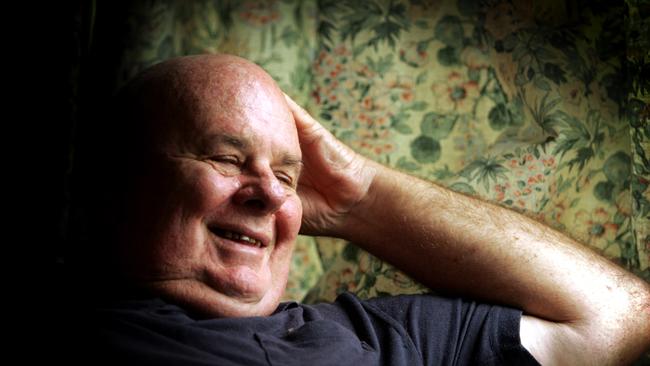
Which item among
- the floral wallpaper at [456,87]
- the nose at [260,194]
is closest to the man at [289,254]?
the nose at [260,194]

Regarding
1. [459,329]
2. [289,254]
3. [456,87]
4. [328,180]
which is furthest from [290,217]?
[456,87]

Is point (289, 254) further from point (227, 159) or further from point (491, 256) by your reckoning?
point (491, 256)

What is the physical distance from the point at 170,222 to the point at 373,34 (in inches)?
45.1

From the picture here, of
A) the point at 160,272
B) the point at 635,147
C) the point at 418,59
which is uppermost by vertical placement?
the point at 418,59

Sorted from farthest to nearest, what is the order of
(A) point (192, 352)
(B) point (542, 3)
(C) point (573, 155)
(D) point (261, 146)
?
(B) point (542, 3), (C) point (573, 155), (D) point (261, 146), (A) point (192, 352)

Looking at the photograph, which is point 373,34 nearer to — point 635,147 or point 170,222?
point 635,147

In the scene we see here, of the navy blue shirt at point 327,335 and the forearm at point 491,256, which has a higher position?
the forearm at point 491,256

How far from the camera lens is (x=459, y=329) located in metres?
1.33

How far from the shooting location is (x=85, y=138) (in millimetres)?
1884

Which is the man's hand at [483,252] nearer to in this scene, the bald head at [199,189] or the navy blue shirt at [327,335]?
the navy blue shirt at [327,335]

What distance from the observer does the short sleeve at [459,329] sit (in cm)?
129

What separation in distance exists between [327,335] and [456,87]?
1.06 meters

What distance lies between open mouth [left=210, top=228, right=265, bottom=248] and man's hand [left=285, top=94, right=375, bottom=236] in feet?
1.12

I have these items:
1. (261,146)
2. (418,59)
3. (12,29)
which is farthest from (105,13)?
(261,146)
